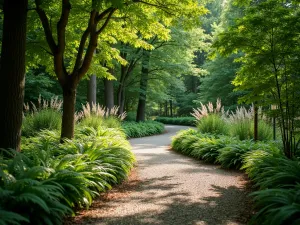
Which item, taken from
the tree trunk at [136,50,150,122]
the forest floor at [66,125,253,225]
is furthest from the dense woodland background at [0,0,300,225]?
the tree trunk at [136,50,150,122]

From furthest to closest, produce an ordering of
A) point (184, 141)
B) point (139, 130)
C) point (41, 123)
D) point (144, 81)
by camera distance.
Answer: point (144, 81), point (139, 130), point (184, 141), point (41, 123)

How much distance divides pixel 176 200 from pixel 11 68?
3.41 meters

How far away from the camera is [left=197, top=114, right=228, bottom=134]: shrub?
9.74 m

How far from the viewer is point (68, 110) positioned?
21.1ft

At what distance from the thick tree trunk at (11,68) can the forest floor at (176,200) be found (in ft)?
6.29

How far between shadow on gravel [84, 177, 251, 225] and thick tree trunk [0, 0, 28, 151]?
85.1 inches

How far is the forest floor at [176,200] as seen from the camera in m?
3.55

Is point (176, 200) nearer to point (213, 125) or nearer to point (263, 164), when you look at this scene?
point (263, 164)

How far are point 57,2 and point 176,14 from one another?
2.64 metres

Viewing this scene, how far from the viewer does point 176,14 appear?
254 inches

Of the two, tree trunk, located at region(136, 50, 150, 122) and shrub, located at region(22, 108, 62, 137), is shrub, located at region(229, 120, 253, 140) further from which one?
tree trunk, located at region(136, 50, 150, 122)

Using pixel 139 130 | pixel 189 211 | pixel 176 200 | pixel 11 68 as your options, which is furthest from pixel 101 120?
pixel 189 211

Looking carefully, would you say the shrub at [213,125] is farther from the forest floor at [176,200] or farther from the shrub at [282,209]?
the shrub at [282,209]

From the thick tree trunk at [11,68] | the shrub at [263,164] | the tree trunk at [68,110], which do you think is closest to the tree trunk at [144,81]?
the tree trunk at [68,110]
